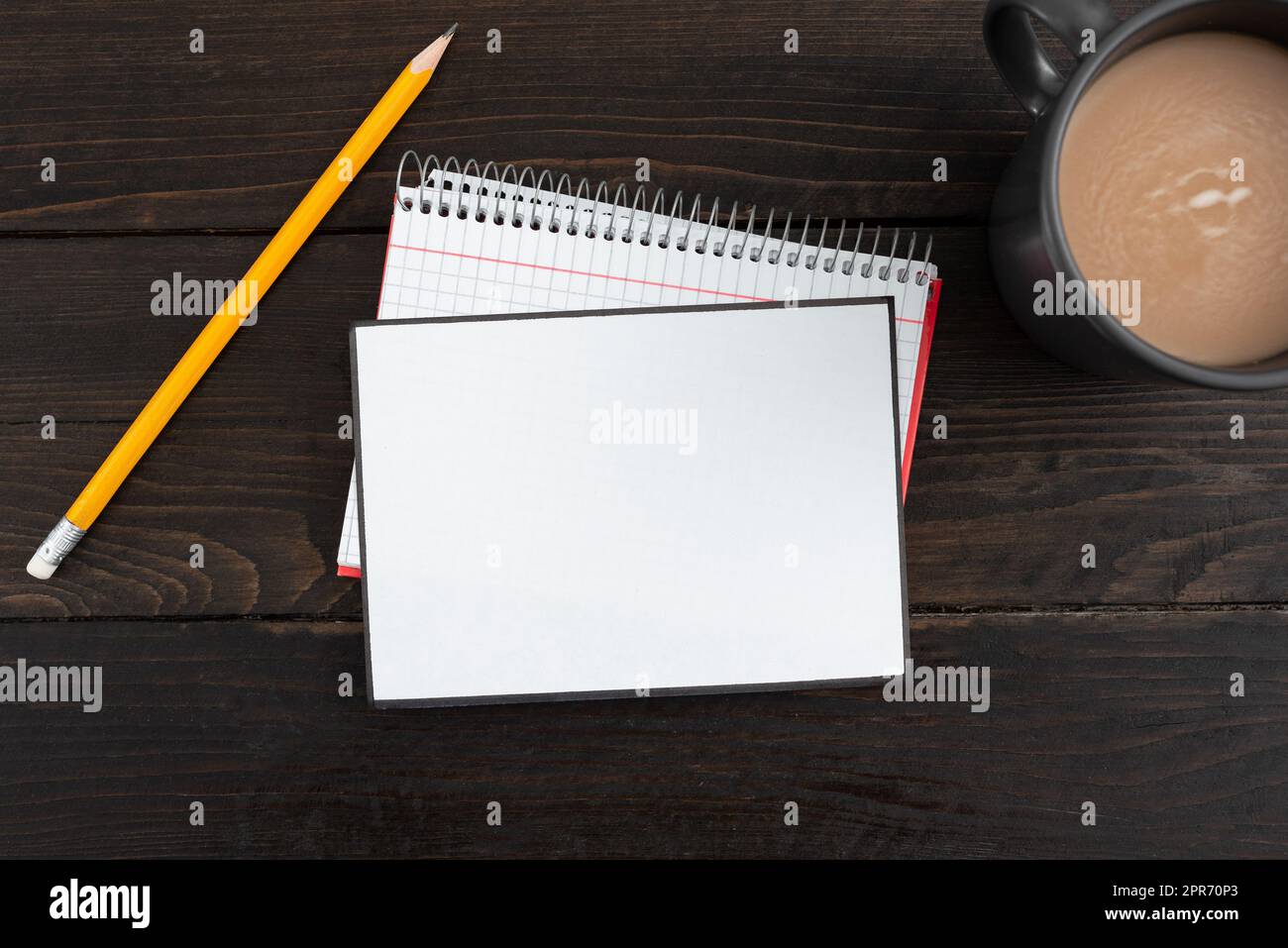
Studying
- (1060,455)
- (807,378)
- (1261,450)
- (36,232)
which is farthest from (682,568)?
(36,232)

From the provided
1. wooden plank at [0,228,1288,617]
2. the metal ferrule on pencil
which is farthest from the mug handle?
the metal ferrule on pencil

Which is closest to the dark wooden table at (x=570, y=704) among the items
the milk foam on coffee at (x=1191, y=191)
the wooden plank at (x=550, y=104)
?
the wooden plank at (x=550, y=104)

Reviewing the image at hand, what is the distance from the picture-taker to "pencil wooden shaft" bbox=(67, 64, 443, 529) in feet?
1.85

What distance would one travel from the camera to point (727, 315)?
1.82 feet

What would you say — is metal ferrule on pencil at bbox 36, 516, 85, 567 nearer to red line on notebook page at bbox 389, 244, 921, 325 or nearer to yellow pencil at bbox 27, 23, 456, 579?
yellow pencil at bbox 27, 23, 456, 579

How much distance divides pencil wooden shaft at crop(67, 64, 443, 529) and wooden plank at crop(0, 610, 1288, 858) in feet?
0.33

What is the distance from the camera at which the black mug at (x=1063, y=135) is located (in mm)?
406

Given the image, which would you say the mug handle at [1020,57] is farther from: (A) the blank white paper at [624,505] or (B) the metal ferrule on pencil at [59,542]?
(B) the metal ferrule on pencil at [59,542]

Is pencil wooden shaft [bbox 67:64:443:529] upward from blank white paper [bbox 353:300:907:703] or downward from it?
upward

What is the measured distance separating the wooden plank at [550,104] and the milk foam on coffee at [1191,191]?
0.13 metres

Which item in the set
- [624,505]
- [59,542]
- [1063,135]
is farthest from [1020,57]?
[59,542]

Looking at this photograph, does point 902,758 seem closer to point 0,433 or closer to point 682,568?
point 682,568
